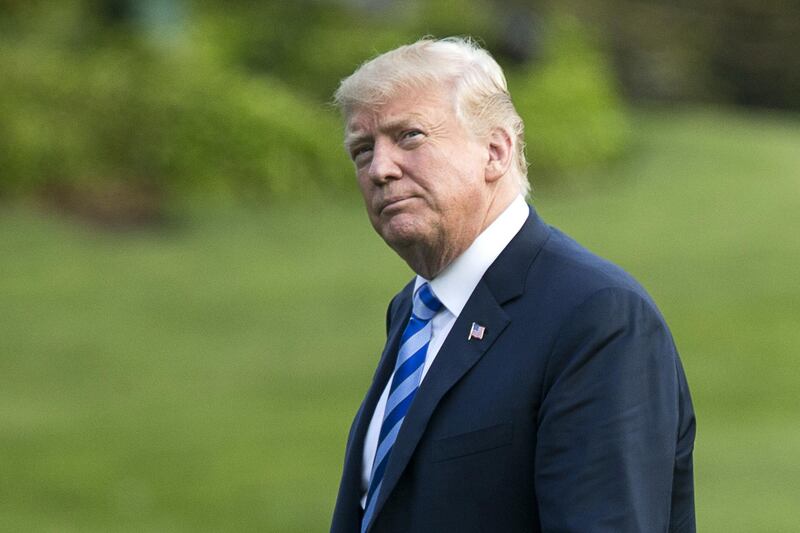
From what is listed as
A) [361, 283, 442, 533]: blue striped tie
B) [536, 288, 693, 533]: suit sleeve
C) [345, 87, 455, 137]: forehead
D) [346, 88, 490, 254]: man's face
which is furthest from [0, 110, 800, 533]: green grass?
[536, 288, 693, 533]: suit sleeve

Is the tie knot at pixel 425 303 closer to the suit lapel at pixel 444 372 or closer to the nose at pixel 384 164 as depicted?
the suit lapel at pixel 444 372

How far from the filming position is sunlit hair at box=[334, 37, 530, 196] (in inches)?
115

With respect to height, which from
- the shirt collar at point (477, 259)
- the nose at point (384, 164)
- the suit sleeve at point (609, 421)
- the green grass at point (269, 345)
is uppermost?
the green grass at point (269, 345)

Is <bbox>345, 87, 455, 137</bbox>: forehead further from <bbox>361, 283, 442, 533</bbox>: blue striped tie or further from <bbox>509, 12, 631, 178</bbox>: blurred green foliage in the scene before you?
<bbox>509, 12, 631, 178</bbox>: blurred green foliage

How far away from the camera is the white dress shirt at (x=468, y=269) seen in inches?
118

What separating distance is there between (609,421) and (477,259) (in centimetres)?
51

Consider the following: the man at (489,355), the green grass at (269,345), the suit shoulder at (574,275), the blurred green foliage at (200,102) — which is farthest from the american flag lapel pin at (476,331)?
the blurred green foliage at (200,102)

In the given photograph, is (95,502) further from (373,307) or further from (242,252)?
(242,252)

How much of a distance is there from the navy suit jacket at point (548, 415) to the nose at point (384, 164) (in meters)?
0.28

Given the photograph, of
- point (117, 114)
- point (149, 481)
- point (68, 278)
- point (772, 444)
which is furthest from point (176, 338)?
point (772, 444)

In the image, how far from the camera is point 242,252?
13.9 meters

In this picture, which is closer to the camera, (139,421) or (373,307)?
(139,421)

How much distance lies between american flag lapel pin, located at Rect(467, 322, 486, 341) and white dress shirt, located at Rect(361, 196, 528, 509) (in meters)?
0.09

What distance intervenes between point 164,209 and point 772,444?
688cm
